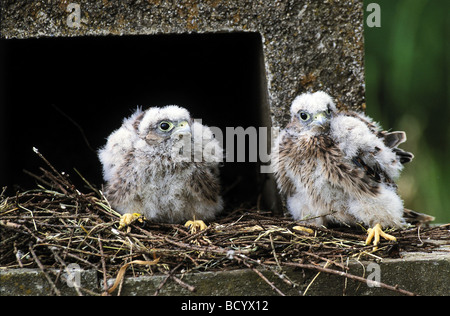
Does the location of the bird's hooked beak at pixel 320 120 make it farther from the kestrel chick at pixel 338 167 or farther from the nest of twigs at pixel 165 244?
the nest of twigs at pixel 165 244

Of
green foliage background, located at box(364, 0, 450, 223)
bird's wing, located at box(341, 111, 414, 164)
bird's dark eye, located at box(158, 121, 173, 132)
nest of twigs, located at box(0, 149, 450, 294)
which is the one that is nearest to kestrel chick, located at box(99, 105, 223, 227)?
bird's dark eye, located at box(158, 121, 173, 132)

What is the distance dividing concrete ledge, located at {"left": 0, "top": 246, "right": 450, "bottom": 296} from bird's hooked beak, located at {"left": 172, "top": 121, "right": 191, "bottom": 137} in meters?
0.99

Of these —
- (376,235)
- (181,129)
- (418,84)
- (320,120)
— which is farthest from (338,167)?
(418,84)

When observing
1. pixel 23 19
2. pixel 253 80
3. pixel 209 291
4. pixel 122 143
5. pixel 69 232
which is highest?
pixel 23 19

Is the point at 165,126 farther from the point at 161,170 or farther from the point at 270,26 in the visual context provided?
the point at 270,26

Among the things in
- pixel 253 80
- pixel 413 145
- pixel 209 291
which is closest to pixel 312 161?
pixel 209 291

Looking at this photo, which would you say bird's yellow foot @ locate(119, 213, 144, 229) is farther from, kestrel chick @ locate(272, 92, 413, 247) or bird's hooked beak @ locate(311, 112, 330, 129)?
bird's hooked beak @ locate(311, 112, 330, 129)

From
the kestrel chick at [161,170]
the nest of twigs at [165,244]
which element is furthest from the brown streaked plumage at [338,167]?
the kestrel chick at [161,170]

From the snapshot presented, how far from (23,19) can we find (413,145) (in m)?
3.24

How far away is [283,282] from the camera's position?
2844 mm

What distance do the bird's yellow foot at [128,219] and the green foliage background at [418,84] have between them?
2.56 meters

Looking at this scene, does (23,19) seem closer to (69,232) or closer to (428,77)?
(69,232)

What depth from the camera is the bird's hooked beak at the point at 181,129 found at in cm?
350

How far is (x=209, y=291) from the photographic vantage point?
2.82 meters
